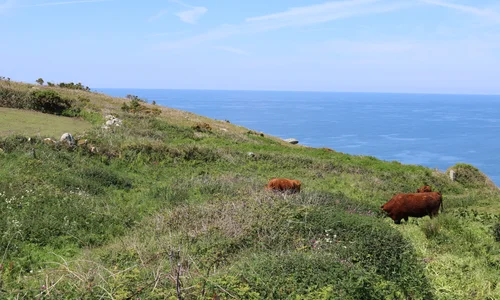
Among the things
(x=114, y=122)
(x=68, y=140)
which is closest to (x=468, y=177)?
(x=114, y=122)

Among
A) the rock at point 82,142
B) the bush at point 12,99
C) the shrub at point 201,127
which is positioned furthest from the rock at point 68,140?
the shrub at point 201,127

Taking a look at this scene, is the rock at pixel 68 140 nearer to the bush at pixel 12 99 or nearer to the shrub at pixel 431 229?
the bush at pixel 12 99

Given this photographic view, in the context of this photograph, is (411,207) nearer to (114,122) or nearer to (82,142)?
(82,142)

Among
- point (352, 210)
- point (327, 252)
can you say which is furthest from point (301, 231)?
point (352, 210)

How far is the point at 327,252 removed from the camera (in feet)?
29.3

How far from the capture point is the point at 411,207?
15.3 m

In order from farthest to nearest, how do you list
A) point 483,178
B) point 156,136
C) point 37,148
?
point 483,178 < point 156,136 < point 37,148

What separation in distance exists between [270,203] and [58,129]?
17.8 m

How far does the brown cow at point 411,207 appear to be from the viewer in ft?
50.2

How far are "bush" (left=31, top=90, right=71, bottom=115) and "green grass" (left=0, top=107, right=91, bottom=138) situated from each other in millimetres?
1191

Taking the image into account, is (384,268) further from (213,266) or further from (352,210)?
(352,210)

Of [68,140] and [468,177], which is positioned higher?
[68,140]

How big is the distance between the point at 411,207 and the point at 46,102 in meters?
25.7

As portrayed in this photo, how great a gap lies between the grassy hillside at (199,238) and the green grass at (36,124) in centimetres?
312
